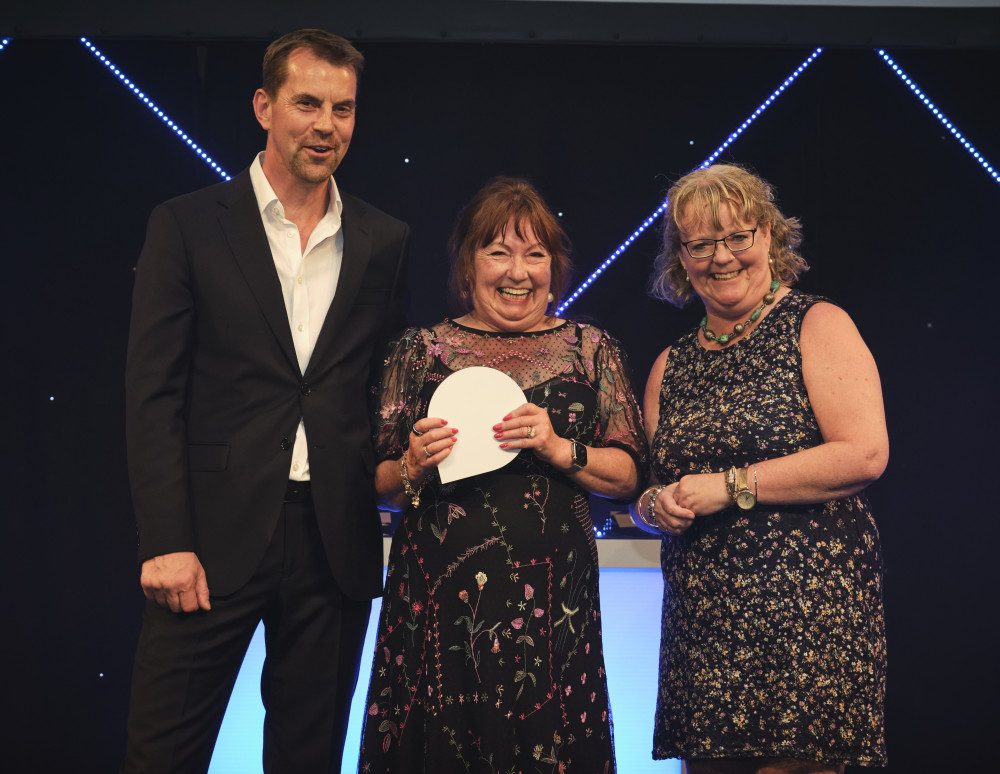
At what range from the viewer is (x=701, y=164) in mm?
2957

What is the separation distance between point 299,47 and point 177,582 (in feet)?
3.86

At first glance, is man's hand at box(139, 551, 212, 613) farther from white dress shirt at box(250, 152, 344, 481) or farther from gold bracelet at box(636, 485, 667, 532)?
gold bracelet at box(636, 485, 667, 532)

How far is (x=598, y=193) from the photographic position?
2.97 metres

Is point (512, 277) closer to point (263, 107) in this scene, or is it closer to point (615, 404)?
point (615, 404)

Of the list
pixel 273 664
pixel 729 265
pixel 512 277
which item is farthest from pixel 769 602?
pixel 273 664

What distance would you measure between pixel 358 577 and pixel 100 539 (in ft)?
4.51

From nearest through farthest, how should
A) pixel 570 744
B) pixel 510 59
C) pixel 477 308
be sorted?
1. pixel 570 744
2. pixel 477 308
3. pixel 510 59

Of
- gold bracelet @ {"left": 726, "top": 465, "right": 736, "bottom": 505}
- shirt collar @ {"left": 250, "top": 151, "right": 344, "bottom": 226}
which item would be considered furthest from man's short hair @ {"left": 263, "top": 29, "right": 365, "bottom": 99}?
gold bracelet @ {"left": 726, "top": 465, "right": 736, "bottom": 505}

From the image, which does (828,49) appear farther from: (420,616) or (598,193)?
(420,616)

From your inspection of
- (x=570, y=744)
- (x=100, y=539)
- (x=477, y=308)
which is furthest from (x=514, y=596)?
(x=100, y=539)

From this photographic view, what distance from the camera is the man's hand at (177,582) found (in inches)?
73.1

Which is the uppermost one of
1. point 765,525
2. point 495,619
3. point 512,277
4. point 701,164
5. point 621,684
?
point 701,164

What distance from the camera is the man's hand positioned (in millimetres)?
1856

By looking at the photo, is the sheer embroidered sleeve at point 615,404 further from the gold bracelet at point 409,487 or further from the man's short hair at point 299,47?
the man's short hair at point 299,47
